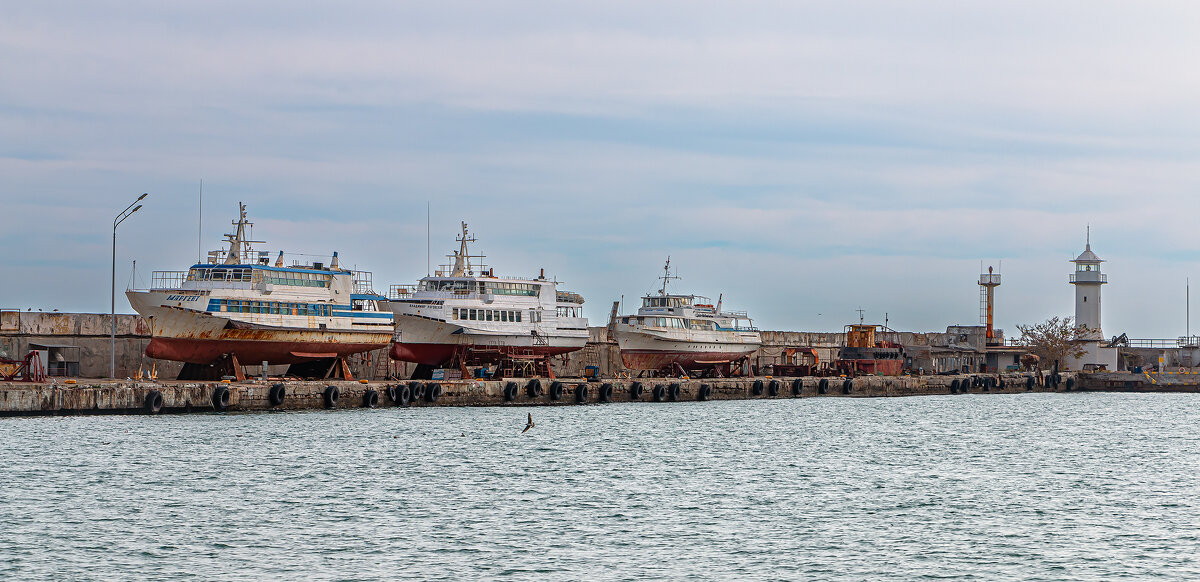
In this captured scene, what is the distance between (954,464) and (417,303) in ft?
103

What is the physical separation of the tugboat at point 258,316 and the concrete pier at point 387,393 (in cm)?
319

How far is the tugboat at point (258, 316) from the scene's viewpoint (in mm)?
54500

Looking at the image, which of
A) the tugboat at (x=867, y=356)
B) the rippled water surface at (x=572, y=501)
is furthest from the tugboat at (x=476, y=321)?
the tugboat at (x=867, y=356)

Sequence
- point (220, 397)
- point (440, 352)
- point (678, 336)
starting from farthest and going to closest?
point (678, 336)
point (440, 352)
point (220, 397)

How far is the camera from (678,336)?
76.4m

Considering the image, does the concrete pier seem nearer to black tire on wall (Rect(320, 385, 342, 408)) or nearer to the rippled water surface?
black tire on wall (Rect(320, 385, 342, 408))

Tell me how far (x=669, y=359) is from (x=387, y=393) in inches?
1027

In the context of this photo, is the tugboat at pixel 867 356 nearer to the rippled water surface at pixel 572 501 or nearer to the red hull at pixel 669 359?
the red hull at pixel 669 359

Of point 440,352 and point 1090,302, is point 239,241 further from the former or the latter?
point 1090,302

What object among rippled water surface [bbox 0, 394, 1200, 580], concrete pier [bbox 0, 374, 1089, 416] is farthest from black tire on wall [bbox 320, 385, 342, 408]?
rippled water surface [bbox 0, 394, 1200, 580]

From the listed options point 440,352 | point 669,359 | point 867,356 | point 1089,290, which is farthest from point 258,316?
point 1089,290

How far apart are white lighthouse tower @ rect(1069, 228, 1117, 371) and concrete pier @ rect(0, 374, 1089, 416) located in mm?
27055

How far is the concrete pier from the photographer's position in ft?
143

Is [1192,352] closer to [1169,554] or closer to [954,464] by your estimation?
[954,464]
